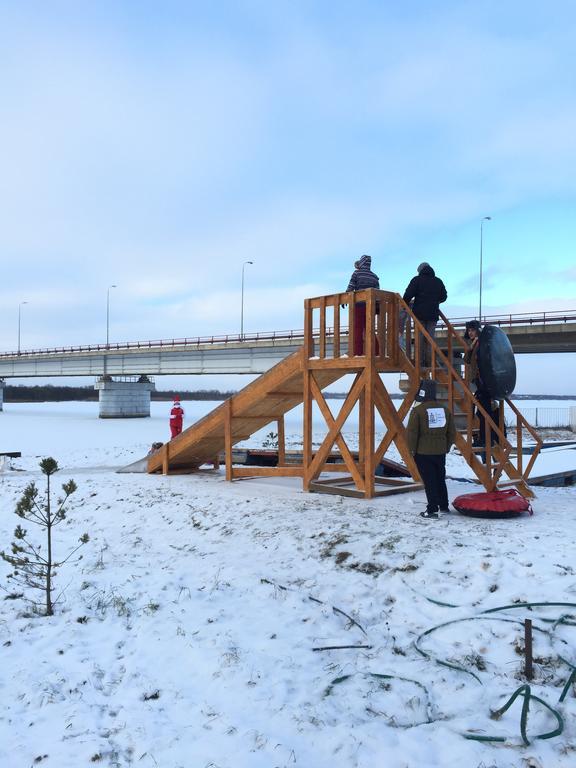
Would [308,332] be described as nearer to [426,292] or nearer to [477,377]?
[426,292]

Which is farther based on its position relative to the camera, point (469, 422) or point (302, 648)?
point (469, 422)

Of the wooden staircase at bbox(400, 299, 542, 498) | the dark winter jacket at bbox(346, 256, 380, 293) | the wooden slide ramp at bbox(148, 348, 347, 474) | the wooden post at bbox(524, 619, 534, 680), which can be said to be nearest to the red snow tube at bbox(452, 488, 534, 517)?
the wooden staircase at bbox(400, 299, 542, 498)

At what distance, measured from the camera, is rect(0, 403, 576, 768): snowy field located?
345 cm

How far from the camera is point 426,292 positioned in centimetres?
945

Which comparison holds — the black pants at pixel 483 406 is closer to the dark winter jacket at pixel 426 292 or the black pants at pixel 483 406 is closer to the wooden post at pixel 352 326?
the dark winter jacket at pixel 426 292

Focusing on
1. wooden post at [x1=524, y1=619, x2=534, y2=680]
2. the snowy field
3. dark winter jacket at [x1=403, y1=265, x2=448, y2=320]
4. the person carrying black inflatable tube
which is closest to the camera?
the snowy field

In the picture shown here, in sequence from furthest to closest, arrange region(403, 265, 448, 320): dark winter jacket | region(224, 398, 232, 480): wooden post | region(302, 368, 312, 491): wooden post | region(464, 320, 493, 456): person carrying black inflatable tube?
region(224, 398, 232, 480): wooden post < region(302, 368, 312, 491): wooden post < region(403, 265, 448, 320): dark winter jacket < region(464, 320, 493, 456): person carrying black inflatable tube

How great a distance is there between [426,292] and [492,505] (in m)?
3.60

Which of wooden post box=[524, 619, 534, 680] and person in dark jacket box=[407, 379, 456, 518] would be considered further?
person in dark jacket box=[407, 379, 456, 518]

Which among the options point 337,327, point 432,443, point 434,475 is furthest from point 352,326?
point 434,475

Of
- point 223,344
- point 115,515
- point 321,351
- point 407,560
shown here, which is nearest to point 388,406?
point 321,351

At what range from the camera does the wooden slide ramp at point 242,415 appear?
10723mm

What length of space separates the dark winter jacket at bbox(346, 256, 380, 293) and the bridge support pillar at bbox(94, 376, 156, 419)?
42107 millimetres

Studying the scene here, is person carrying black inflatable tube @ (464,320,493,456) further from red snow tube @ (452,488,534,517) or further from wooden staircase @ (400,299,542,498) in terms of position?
red snow tube @ (452,488,534,517)
